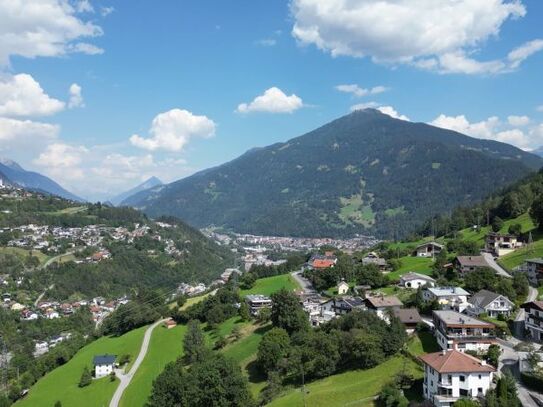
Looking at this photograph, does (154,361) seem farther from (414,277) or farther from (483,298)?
(483,298)

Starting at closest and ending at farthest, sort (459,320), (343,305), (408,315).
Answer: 1. (459,320)
2. (408,315)
3. (343,305)

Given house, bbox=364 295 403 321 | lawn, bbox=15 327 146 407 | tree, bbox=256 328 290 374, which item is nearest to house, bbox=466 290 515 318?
house, bbox=364 295 403 321

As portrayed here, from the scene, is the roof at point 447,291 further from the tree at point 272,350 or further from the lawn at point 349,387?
the tree at point 272,350

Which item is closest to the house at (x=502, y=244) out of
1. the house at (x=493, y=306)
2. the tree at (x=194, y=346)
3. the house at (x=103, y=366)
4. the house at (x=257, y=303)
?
the house at (x=493, y=306)

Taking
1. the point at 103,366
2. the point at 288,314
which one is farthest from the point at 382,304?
the point at 103,366

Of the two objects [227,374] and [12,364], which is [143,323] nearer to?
[12,364]

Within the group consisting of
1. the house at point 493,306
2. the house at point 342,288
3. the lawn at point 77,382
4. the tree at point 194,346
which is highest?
the house at point 493,306
